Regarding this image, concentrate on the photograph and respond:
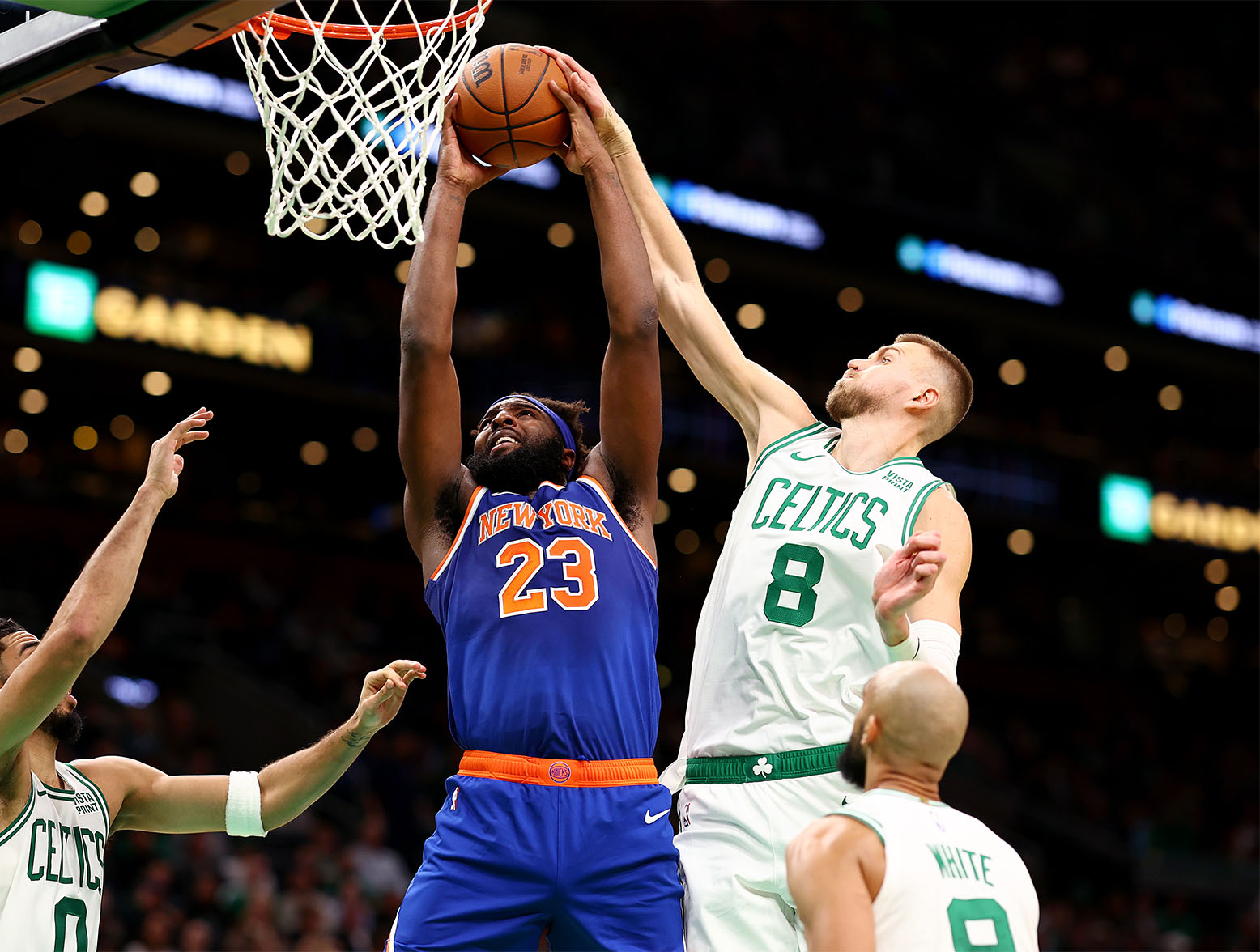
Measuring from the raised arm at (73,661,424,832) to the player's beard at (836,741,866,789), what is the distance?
188 centimetres

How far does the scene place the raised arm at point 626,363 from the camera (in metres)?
4.37

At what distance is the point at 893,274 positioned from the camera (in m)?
21.3

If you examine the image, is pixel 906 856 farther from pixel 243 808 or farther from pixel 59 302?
pixel 59 302

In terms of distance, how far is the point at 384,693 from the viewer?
463 centimetres

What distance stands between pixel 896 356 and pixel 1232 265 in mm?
21466

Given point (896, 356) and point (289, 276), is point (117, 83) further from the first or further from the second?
point (896, 356)

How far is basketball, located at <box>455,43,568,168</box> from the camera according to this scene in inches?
179

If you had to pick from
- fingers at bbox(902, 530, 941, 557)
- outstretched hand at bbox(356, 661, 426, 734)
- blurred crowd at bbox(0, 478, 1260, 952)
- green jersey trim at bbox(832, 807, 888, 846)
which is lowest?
blurred crowd at bbox(0, 478, 1260, 952)

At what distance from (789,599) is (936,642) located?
54 centimetres

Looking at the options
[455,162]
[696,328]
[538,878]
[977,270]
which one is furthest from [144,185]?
[538,878]

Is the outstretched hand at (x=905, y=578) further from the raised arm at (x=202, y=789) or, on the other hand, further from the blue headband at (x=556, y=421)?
the raised arm at (x=202, y=789)

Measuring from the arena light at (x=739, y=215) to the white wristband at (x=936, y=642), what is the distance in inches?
602

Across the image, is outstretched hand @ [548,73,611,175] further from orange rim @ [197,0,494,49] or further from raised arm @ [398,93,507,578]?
orange rim @ [197,0,494,49]

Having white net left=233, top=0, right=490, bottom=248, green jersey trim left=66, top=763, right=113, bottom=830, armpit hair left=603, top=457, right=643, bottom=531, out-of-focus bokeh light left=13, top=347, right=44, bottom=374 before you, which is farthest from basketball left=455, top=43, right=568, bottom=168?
out-of-focus bokeh light left=13, top=347, right=44, bottom=374
